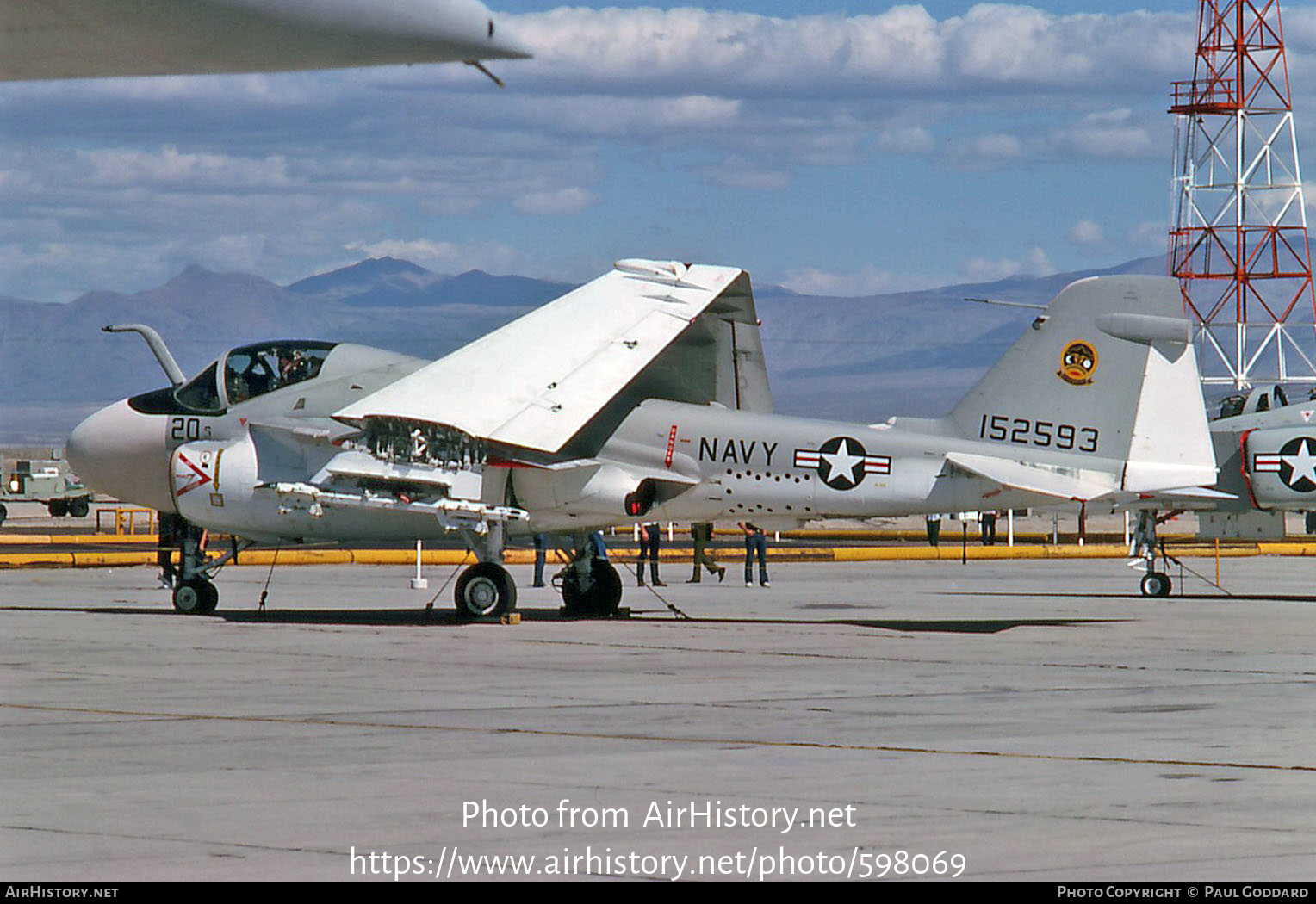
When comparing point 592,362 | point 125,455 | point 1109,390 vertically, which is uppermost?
point 592,362

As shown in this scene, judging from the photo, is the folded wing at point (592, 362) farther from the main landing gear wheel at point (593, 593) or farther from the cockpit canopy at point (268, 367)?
the main landing gear wheel at point (593, 593)

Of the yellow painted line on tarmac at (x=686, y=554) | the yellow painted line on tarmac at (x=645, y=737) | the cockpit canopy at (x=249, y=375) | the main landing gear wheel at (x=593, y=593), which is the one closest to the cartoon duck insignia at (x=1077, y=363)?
the main landing gear wheel at (x=593, y=593)

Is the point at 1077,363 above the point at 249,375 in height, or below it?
above

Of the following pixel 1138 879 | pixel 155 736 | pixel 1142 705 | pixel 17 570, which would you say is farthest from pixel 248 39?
pixel 17 570

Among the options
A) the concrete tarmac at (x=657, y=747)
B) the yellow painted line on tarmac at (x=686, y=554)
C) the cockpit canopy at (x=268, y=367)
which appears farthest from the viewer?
the yellow painted line on tarmac at (x=686, y=554)

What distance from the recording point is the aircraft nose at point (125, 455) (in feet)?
67.5

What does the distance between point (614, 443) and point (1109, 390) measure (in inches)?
215

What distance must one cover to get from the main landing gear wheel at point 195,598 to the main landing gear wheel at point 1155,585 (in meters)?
13.1

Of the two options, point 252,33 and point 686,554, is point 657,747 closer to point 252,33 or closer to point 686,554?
point 252,33

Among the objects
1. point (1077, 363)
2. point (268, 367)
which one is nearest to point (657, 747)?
point (1077, 363)

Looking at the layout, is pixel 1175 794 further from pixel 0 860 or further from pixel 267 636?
pixel 267 636

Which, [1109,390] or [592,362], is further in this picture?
[1109,390]

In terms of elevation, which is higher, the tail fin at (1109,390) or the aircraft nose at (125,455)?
the tail fin at (1109,390)

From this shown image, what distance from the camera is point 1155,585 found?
84.5ft
